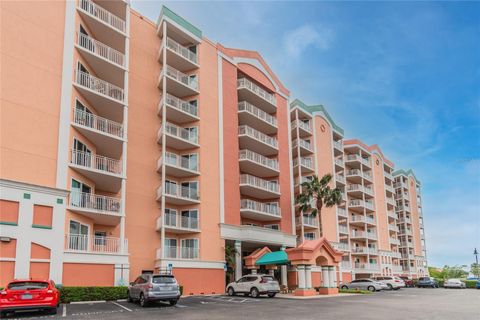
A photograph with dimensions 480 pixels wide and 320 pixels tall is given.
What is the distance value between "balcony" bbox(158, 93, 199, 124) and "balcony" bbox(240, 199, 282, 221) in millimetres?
9912

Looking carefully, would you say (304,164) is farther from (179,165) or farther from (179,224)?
(179,224)

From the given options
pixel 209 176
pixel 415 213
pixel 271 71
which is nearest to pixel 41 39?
pixel 209 176

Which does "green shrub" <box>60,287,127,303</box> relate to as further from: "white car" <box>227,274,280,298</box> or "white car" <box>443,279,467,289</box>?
"white car" <box>443,279,467,289</box>

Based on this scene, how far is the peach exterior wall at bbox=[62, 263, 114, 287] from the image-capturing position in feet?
76.3

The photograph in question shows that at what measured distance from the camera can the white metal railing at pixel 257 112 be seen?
42.5 metres

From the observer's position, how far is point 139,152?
32500 mm

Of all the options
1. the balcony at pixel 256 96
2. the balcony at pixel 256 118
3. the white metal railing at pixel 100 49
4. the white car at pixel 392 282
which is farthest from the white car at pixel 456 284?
the white metal railing at pixel 100 49

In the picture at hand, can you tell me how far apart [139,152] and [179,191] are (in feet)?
14.9

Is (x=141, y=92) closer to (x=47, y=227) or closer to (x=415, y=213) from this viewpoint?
(x=47, y=227)

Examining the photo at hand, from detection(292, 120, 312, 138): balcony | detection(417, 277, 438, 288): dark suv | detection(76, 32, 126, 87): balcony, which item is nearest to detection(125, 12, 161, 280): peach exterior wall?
detection(76, 32, 126, 87): balcony

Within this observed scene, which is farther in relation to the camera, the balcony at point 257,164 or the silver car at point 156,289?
the balcony at point 257,164

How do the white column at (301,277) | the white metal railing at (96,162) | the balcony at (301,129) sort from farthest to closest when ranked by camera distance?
1. the balcony at (301,129)
2. the white column at (301,277)
3. the white metal railing at (96,162)

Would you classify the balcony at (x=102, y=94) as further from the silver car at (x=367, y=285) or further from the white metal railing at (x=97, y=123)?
the silver car at (x=367, y=285)

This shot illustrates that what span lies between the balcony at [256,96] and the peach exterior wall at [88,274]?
23.7 metres
